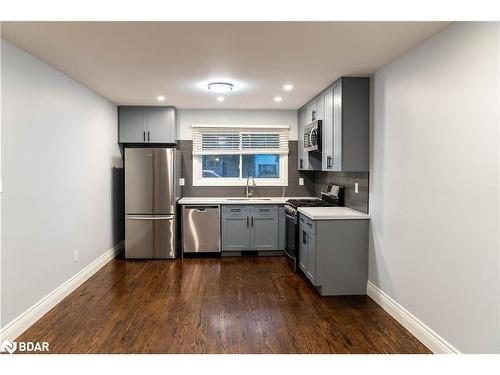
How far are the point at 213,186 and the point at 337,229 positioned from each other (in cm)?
281

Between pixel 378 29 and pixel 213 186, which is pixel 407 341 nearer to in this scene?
pixel 378 29

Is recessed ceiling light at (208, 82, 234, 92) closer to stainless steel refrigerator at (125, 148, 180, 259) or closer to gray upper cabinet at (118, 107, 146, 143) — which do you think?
stainless steel refrigerator at (125, 148, 180, 259)

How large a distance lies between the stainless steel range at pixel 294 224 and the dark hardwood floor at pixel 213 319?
0.28 metres

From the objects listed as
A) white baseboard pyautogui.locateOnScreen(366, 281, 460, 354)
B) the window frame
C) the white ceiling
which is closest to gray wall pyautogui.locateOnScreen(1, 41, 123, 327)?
the white ceiling

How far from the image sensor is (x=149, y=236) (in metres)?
5.19

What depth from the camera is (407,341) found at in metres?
2.70

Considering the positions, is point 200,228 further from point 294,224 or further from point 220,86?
point 220,86

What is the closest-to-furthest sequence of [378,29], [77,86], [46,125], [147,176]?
[378,29] → [46,125] → [77,86] → [147,176]

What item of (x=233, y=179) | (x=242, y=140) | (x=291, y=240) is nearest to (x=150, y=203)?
(x=233, y=179)

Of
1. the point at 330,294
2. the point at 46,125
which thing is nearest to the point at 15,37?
the point at 46,125

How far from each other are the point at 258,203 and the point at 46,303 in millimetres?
3030

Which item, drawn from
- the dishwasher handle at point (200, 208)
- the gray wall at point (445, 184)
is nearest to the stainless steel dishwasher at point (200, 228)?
the dishwasher handle at point (200, 208)

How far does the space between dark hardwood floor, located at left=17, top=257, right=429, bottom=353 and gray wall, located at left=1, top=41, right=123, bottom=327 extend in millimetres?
402

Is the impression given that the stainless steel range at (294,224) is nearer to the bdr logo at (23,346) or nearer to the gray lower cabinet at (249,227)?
the gray lower cabinet at (249,227)
